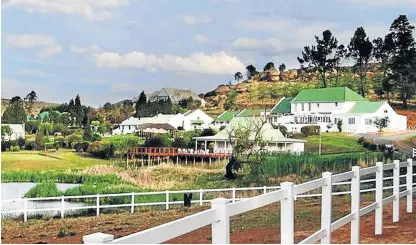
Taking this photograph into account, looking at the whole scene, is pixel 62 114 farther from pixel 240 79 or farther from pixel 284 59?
pixel 284 59

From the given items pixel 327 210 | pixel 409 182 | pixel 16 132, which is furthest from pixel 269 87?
pixel 327 210

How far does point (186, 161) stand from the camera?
7484 mm

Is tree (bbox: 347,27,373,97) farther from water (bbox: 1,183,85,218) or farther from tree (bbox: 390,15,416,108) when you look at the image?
water (bbox: 1,183,85,218)

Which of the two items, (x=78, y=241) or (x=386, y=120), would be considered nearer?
(x=78, y=241)

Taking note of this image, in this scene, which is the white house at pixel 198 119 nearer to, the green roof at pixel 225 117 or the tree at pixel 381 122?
the green roof at pixel 225 117

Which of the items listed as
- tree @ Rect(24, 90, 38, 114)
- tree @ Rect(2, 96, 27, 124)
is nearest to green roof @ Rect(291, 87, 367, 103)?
tree @ Rect(24, 90, 38, 114)

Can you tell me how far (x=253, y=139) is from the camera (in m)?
7.48

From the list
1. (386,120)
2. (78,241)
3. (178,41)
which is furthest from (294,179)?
(78,241)

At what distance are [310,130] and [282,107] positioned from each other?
1.35ft

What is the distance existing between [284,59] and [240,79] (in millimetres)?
540

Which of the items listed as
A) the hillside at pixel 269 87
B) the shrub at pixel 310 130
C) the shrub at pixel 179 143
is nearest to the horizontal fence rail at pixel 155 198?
the shrub at pixel 179 143

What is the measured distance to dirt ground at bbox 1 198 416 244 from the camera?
227 inches

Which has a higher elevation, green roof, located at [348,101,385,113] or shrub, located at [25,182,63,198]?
green roof, located at [348,101,385,113]

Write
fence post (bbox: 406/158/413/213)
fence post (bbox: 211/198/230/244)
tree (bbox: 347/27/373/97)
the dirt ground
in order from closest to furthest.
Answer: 1. fence post (bbox: 211/198/230/244)
2. the dirt ground
3. fence post (bbox: 406/158/413/213)
4. tree (bbox: 347/27/373/97)
